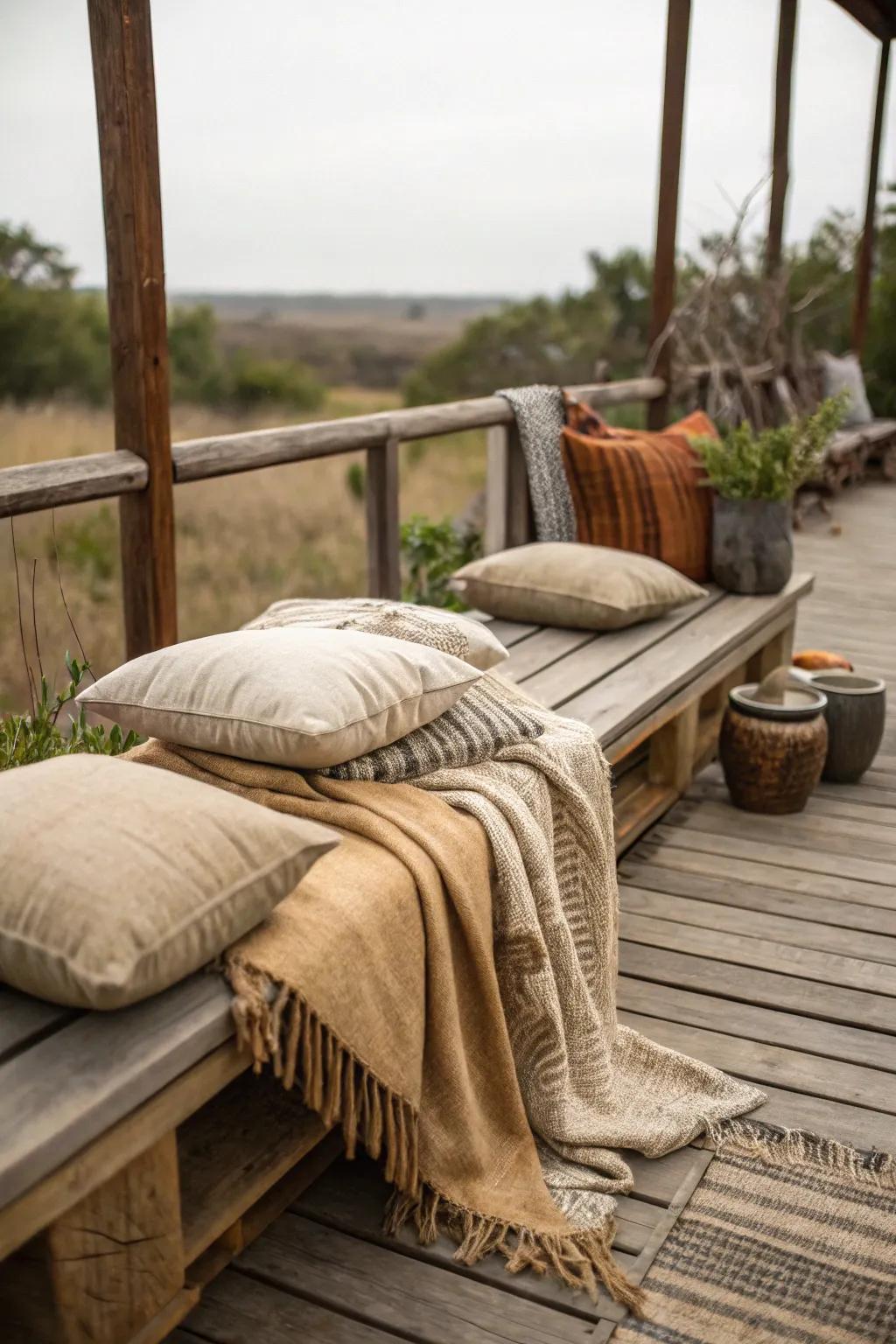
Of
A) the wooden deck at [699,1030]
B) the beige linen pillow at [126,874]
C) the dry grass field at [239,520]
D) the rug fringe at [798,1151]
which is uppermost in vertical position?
the beige linen pillow at [126,874]

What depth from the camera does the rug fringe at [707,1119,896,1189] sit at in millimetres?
1937

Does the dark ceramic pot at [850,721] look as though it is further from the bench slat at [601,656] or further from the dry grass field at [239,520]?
the dry grass field at [239,520]

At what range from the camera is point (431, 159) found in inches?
864

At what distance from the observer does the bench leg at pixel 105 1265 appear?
143cm

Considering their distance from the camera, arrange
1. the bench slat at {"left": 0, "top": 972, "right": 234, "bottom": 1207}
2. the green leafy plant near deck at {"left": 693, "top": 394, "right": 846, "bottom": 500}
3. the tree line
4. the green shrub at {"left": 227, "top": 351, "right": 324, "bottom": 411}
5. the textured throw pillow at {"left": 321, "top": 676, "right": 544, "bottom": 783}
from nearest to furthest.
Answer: the bench slat at {"left": 0, "top": 972, "right": 234, "bottom": 1207} < the textured throw pillow at {"left": 321, "top": 676, "right": 544, "bottom": 783} < the green leafy plant near deck at {"left": 693, "top": 394, "right": 846, "bottom": 500} < the tree line < the green shrub at {"left": 227, "top": 351, "right": 324, "bottom": 411}

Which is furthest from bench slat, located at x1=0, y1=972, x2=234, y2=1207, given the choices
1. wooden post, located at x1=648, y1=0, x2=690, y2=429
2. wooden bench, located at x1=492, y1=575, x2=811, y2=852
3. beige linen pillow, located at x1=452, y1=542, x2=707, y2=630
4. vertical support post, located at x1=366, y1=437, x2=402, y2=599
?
wooden post, located at x1=648, y1=0, x2=690, y2=429

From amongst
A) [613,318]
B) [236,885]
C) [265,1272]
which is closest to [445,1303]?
[265,1272]

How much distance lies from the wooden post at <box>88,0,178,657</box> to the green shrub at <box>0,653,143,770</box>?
260 mm

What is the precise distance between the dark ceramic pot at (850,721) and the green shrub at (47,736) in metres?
1.83

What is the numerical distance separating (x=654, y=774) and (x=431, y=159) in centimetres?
2058

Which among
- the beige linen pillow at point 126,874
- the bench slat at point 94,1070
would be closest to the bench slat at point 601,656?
the beige linen pillow at point 126,874

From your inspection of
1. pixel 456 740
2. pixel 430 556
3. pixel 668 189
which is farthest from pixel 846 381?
pixel 456 740

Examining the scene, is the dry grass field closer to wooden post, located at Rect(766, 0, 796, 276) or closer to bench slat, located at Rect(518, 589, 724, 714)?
wooden post, located at Rect(766, 0, 796, 276)

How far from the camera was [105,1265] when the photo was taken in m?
1.47
